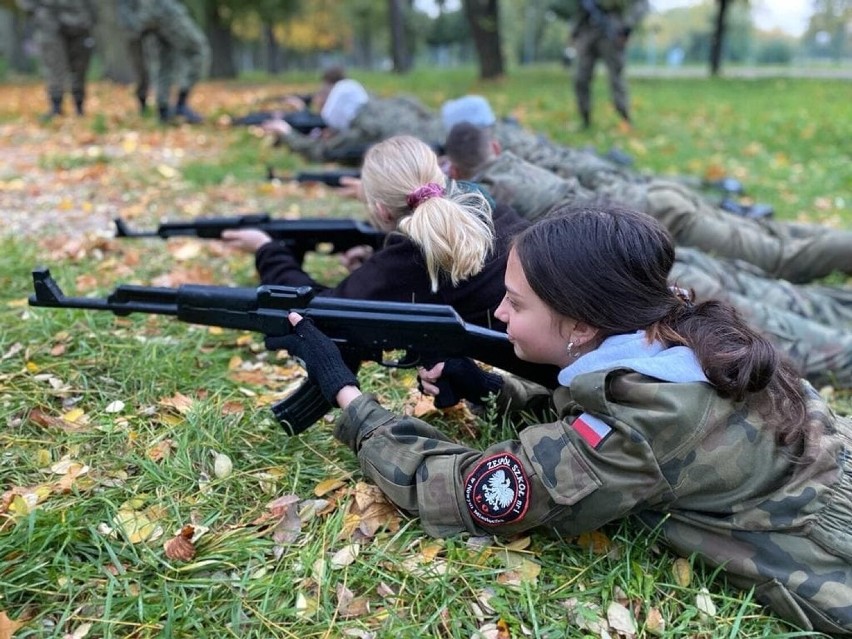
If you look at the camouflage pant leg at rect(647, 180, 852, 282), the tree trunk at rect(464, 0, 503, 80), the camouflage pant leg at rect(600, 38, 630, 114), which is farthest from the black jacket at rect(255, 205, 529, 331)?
the tree trunk at rect(464, 0, 503, 80)

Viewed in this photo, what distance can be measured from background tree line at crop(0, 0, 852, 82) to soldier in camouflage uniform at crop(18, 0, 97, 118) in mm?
5275

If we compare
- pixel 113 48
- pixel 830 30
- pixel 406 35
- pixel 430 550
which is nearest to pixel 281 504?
pixel 430 550

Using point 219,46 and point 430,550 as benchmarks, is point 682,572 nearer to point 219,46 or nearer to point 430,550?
point 430,550

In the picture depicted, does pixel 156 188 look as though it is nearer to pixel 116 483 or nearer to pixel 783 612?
pixel 116 483

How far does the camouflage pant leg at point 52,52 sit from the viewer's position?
1080cm

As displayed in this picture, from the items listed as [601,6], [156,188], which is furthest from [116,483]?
[601,6]

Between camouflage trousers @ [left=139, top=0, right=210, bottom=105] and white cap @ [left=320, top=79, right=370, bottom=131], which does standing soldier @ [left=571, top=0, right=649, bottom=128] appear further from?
camouflage trousers @ [left=139, top=0, right=210, bottom=105]

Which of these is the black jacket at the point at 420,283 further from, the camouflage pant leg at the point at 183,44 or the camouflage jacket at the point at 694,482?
the camouflage pant leg at the point at 183,44

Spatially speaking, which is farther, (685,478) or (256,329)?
(256,329)

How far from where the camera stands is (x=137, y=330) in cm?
402

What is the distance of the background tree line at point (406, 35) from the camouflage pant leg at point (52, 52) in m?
5.60

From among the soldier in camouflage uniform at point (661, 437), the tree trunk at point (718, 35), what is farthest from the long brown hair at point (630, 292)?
the tree trunk at point (718, 35)

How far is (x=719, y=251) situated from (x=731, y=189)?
2.61m

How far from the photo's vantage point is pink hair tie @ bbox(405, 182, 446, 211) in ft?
9.55
